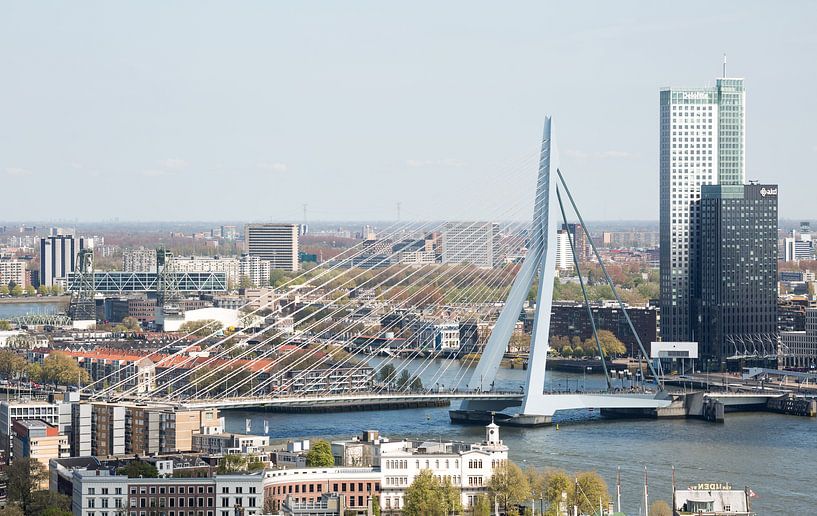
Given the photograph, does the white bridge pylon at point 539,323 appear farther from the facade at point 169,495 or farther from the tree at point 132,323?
the tree at point 132,323

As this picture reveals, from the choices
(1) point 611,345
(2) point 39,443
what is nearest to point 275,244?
(1) point 611,345

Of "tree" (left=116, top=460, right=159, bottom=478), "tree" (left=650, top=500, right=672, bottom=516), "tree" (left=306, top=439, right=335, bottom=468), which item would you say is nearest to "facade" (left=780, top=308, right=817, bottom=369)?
"tree" (left=306, top=439, right=335, bottom=468)

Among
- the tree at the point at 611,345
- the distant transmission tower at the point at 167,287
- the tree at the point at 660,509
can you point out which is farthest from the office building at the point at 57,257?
the tree at the point at 660,509

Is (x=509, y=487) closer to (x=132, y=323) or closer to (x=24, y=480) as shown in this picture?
(x=24, y=480)

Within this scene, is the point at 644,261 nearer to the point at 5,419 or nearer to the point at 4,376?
the point at 4,376

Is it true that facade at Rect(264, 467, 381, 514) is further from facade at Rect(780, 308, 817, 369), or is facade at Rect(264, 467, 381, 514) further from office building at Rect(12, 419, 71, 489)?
facade at Rect(780, 308, 817, 369)

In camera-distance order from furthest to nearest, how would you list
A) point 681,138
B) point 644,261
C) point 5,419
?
point 644,261 < point 681,138 < point 5,419

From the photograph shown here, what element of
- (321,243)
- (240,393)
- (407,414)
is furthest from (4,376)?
(321,243)
